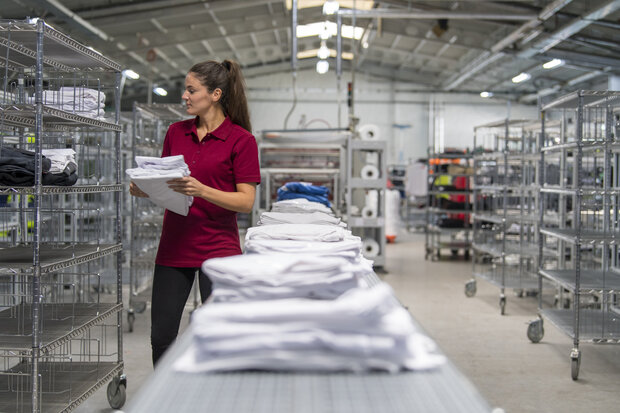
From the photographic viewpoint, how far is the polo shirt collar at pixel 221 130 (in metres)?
2.37

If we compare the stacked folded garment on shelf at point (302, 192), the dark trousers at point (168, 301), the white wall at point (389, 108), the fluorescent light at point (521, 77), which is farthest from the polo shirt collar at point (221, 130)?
the white wall at point (389, 108)

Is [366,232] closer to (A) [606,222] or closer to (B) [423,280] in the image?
(B) [423,280]

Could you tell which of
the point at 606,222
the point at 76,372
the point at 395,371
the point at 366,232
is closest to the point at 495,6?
the point at 366,232

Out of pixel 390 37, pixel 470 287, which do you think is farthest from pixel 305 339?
pixel 390 37

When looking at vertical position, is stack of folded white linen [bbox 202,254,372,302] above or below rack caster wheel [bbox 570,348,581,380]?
above

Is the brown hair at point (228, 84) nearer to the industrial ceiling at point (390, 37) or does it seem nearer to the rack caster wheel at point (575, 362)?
the rack caster wheel at point (575, 362)

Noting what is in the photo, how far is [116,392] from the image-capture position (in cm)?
343

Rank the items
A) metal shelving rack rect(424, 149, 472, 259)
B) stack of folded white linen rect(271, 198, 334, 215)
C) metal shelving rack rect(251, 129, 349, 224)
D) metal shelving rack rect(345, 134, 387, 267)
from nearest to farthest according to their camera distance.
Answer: stack of folded white linen rect(271, 198, 334, 215)
metal shelving rack rect(251, 129, 349, 224)
metal shelving rack rect(345, 134, 387, 267)
metal shelving rack rect(424, 149, 472, 259)

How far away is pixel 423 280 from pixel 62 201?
15.4 ft

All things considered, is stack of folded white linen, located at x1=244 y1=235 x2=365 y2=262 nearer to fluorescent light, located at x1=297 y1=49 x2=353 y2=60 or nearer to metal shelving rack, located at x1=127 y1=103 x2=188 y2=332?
metal shelving rack, located at x1=127 y1=103 x2=188 y2=332

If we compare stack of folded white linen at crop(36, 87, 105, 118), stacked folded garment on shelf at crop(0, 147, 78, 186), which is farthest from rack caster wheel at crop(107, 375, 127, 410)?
stack of folded white linen at crop(36, 87, 105, 118)

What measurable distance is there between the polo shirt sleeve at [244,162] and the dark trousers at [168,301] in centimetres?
38

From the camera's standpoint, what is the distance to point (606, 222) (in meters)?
5.22

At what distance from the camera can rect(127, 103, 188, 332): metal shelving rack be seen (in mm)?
5180
